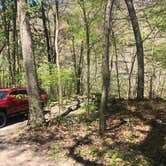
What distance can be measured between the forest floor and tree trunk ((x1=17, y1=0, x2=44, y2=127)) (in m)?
0.72

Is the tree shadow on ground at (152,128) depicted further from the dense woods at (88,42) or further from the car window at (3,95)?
the car window at (3,95)

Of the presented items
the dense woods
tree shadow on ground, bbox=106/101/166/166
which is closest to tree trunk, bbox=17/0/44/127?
the dense woods

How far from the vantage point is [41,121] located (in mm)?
12734

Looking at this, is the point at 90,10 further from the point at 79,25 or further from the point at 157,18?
the point at 79,25

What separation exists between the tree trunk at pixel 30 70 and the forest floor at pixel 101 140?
0.72 metres

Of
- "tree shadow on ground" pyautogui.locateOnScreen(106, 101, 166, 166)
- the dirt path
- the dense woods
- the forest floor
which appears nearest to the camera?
"tree shadow on ground" pyautogui.locateOnScreen(106, 101, 166, 166)

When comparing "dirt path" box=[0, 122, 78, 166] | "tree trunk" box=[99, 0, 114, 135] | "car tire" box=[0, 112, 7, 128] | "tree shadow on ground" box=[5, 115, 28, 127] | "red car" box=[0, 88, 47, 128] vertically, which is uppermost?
"tree trunk" box=[99, 0, 114, 135]

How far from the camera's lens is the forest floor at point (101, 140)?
29.6 feet

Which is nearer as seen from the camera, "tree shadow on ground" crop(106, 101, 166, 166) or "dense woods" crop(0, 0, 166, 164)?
"tree shadow on ground" crop(106, 101, 166, 166)

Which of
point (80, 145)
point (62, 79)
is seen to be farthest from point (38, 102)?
point (80, 145)

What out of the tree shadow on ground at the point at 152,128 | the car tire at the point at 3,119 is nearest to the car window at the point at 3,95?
the car tire at the point at 3,119

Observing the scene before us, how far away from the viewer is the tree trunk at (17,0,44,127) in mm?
12758

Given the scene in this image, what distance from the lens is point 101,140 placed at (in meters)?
10.3

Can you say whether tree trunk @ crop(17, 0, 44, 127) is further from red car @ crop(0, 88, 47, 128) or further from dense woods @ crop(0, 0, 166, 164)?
red car @ crop(0, 88, 47, 128)
